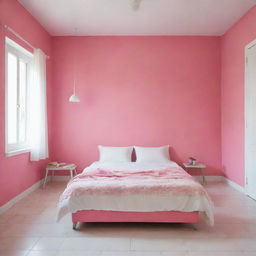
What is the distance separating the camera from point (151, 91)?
4676mm

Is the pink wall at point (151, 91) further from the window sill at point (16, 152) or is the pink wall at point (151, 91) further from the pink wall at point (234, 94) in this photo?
the window sill at point (16, 152)

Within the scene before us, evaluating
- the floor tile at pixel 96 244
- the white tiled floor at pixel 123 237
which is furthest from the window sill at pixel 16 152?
the floor tile at pixel 96 244

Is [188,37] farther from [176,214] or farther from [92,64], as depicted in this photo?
[176,214]

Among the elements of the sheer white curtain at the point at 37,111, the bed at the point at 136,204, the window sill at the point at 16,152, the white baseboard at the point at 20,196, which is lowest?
the white baseboard at the point at 20,196

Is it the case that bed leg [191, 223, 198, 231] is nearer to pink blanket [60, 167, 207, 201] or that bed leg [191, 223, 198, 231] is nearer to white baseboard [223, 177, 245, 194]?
pink blanket [60, 167, 207, 201]

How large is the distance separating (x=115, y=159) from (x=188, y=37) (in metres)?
2.71

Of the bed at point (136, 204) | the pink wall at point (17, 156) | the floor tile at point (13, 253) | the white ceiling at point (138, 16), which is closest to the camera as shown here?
the floor tile at point (13, 253)

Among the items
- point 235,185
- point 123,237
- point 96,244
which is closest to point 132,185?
point 123,237

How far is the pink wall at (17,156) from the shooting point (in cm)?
300

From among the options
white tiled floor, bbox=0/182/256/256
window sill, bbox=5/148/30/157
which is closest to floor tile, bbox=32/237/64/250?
white tiled floor, bbox=0/182/256/256

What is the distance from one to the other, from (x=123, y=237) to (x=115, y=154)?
2.07 m

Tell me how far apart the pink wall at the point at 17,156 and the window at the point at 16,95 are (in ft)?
0.40

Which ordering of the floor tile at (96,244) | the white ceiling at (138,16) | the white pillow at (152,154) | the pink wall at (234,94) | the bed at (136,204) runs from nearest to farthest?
the floor tile at (96,244) < the bed at (136,204) < the white ceiling at (138,16) < the pink wall at (234,94) < the white pillow at (152,154)

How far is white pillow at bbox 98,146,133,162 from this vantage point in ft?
14.1
